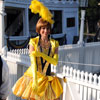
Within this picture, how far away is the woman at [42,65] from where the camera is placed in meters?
3.74

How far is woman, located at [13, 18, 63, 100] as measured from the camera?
3.74 metres

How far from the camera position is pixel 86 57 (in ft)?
40.0

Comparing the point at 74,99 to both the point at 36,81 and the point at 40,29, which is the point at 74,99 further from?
the point at 40,29

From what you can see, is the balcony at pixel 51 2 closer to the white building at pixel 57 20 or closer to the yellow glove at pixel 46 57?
the white building at pixel 57 20

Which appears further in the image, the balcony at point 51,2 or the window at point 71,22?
the window at point 71,22

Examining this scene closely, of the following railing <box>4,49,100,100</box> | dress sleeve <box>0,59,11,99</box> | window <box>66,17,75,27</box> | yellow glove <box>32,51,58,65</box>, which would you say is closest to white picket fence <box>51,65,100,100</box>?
railing <box>4,49,100,100</box>

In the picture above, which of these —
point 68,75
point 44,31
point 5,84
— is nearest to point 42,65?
point 44,31

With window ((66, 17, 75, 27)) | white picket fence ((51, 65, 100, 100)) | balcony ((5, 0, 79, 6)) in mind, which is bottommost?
white picket fence ((51, 65, 100, 100))

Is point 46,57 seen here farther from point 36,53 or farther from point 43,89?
point 43,89

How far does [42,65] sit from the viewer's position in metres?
3.90

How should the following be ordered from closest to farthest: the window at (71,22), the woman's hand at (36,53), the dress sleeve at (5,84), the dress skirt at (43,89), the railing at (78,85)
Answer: the dress sleeve at (5,84) < the woman's hand at (36,53) < the dress skirt at (43,89) < the railing at (78,85) < the window at (71,22)

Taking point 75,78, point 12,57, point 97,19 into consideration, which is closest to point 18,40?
point 12,57

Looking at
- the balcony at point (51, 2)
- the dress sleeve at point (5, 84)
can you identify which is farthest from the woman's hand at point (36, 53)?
the balcony at point (51, 2)

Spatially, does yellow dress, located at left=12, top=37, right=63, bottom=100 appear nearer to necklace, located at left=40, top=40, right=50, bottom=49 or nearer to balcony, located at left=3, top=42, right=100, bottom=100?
necklace, located at left=40, top=40, right=50, bottom=49
